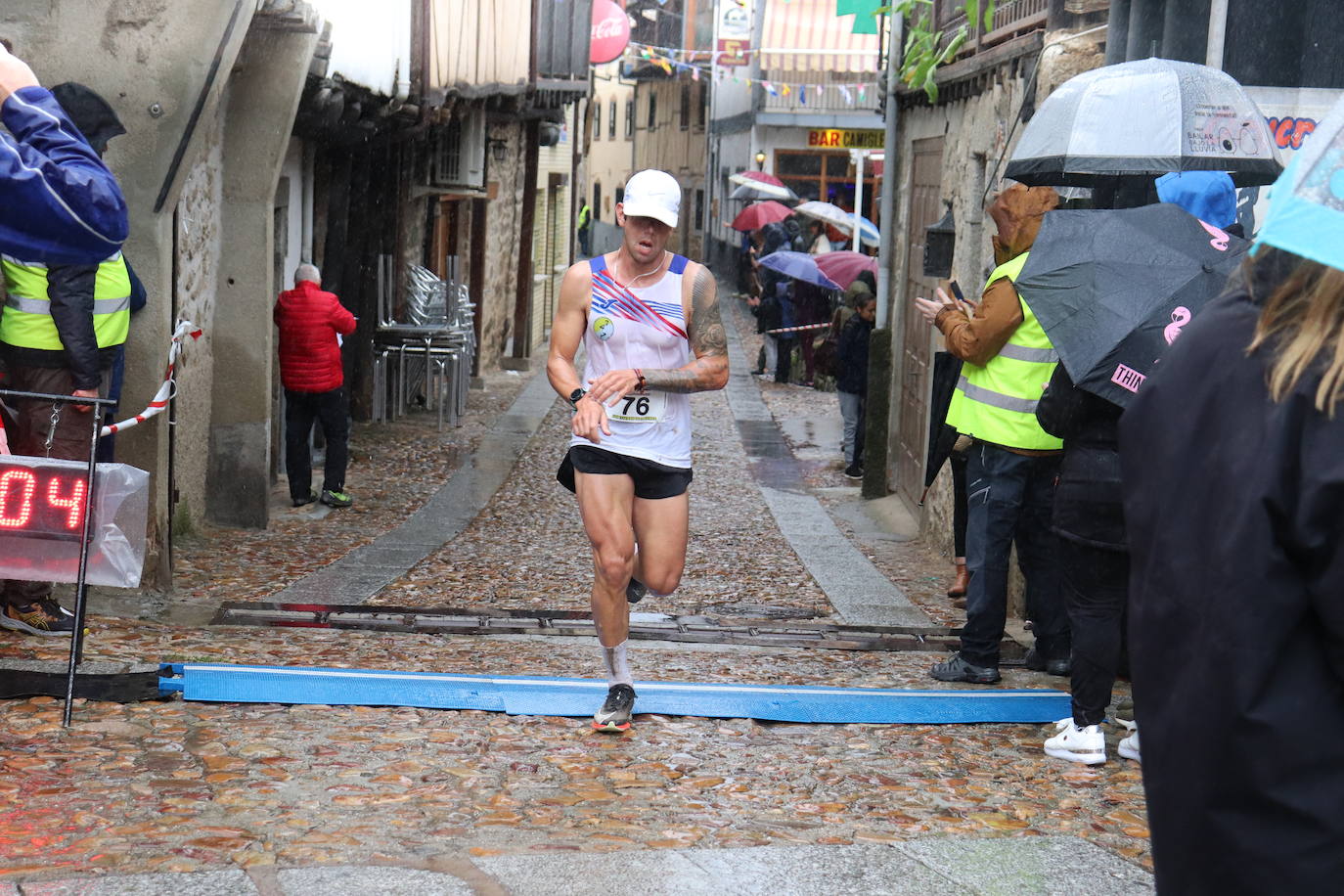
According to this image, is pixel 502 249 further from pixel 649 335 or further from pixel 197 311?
pixel 649 335

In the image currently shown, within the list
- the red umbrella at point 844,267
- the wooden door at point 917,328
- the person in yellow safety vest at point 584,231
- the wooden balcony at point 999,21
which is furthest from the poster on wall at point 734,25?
the wooden balcony at point 999,21

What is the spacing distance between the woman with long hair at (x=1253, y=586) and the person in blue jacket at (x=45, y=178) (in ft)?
9.99

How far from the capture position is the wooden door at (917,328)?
38.2 ft

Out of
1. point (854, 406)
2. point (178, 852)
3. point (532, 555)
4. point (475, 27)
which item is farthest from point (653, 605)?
point (475, 27)

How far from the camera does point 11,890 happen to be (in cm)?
349

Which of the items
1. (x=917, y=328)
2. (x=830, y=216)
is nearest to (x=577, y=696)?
(x=917, y=328)

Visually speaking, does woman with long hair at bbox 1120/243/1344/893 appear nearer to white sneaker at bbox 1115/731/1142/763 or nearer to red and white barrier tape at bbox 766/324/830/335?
white sneaker at bbox 1115/731/1142/763

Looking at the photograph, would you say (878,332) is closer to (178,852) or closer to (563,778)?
(563,778)

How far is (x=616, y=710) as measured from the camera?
17.4 feet

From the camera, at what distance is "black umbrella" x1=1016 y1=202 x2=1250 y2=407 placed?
4.74 metres

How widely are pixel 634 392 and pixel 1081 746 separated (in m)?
1.75

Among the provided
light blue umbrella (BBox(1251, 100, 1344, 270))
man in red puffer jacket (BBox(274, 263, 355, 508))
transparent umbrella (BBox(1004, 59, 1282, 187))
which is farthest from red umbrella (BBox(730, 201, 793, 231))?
light blue umbrella (BBox(1251, 100, 1344, 270))

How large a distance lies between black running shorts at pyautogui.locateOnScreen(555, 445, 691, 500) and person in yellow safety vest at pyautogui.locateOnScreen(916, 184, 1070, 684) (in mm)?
1161

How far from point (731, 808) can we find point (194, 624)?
3.49 metres
